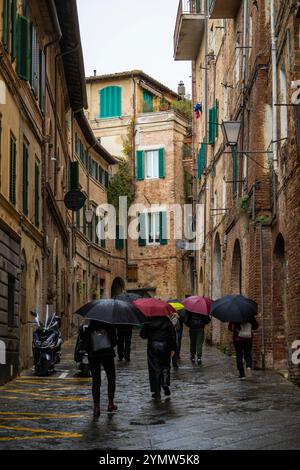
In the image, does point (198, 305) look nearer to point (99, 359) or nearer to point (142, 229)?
point (99, 359)

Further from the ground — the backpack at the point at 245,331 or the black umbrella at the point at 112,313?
the black umbrella at the point at 112,313

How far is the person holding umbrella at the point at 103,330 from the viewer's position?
11086mm

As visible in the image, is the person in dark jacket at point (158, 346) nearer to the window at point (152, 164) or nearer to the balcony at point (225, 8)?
the balcony at point (225, 8)

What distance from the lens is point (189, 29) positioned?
32.9 meters

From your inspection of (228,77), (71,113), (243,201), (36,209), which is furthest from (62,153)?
(243,201)

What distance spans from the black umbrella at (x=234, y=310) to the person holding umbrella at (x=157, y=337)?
2.62m

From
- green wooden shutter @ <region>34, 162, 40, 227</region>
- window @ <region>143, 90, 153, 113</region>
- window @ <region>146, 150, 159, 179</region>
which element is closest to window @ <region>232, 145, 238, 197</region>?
green wooden shutter @ <region>34, 162, 40, 227</region>

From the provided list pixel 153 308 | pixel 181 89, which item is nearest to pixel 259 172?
pixel 153 308

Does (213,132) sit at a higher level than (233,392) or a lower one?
higher

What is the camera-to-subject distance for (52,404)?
A: 495 inches

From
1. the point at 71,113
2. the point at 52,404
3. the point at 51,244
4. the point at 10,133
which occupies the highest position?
the point at 71,113

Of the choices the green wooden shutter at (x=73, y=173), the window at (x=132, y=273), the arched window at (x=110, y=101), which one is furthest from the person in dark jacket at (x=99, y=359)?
the arched window at (x=110, y=101)
